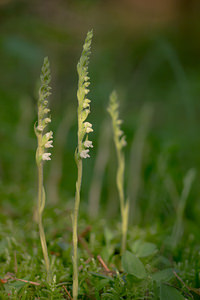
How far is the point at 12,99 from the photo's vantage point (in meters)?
3.08

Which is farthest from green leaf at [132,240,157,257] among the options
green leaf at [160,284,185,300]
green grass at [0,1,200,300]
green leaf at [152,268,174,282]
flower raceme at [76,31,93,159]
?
flower raceme at [76,31,93,159]

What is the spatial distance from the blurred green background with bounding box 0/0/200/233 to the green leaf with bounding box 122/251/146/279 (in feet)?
2.81

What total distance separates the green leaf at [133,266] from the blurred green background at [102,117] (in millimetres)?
855

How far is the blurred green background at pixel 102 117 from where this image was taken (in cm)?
212

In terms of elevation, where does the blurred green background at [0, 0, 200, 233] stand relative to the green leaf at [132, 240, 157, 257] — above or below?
above

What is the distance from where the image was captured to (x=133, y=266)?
1.05 meters

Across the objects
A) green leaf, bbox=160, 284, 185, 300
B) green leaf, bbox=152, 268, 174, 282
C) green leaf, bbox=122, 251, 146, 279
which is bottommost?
green leaf, bbox=160, 284, 185, 300

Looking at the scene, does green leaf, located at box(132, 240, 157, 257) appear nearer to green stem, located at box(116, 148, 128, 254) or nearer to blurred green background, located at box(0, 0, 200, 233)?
green stem, located at box(116, 148, 128, 254)

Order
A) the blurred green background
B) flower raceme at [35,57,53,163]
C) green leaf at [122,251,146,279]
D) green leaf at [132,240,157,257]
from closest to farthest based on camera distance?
1. flower raceme at [35,57,53,163]
2. green leaf at [122,251,146,279]
3. green leaf at [132,240,157,257]
4. the blurred green background

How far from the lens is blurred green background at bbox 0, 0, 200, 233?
212 cm

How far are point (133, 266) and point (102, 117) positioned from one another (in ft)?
8.11

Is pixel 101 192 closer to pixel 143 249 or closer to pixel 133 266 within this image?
pixel 143 249

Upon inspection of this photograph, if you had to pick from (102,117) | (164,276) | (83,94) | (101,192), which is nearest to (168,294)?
(164,276)

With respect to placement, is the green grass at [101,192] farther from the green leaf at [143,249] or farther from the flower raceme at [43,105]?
the flower raceme at [43,105]
